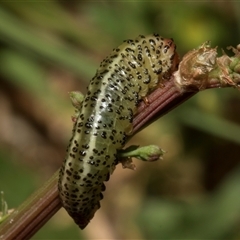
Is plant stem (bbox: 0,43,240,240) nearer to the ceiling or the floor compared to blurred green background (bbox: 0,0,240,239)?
nearer to the ceiling

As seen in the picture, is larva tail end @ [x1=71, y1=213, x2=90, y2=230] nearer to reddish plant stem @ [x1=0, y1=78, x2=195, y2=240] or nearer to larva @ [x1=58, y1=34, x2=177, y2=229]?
larva @ [x1=58, y1=34, x2=177, y2=229]

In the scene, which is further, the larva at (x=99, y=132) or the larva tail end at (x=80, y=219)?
the larva tail end at (x=80, y=219)

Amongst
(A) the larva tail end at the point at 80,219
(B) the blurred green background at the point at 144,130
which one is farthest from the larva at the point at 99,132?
(B) the blurred green background at the point at 144,130

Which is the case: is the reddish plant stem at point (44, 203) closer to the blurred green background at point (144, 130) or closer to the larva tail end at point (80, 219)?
the larva tail end at point (80, 219)

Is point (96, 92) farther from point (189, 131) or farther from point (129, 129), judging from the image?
point (189, 131)

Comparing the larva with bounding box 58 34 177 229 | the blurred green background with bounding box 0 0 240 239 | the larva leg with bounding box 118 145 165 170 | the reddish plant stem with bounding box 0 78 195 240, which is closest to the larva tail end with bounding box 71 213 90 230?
the larva with bounding box 58 34 177 229

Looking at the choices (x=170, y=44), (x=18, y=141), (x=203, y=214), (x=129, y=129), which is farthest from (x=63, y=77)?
(x=129, y=129)

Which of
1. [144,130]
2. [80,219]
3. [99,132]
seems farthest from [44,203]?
[144,130]
